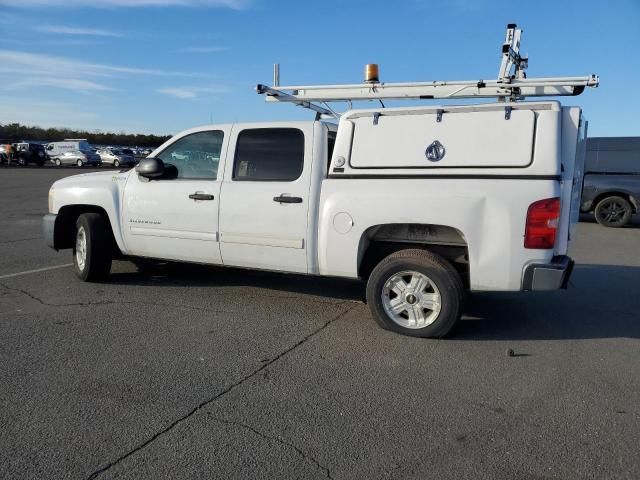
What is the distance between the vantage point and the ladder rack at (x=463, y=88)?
4.94 metres

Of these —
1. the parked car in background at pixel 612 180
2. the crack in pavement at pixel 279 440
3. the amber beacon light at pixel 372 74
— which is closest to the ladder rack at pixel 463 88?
the amber beacon light at pixel 372 74

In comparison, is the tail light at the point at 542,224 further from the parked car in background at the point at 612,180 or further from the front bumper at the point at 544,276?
the parked car in background at the point at 612,180

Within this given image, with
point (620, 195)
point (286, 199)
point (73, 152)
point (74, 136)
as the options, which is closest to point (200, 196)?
point (286, 199)

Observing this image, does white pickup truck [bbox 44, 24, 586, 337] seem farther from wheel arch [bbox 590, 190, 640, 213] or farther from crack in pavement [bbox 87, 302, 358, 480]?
wheel arch [bbox 590, 190, 640, 213]

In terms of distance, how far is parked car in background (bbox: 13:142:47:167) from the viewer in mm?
42250

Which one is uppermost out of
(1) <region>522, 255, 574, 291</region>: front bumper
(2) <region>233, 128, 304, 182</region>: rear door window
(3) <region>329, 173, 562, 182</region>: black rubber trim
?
(2) <region>233, 128, 304, 182</region>: rear door window

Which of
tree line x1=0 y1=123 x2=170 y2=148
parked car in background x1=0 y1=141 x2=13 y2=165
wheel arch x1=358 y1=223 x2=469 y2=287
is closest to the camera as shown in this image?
wheel arch x1=358 y1=223 x2=469 y2=287

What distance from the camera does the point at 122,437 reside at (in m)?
3.07

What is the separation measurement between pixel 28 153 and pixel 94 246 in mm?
41881

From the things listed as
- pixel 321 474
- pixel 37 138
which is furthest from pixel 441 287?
pixel 37 138

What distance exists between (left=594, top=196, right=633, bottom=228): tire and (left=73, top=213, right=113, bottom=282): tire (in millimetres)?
11883

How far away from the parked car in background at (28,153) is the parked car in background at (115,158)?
177 inches

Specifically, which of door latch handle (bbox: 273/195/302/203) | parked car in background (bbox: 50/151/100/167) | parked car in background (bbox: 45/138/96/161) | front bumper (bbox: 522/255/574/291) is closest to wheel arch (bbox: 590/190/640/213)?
front bumper (bbox: 522/255/574/291)

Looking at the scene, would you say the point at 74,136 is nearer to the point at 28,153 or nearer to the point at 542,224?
the point at 28,153
